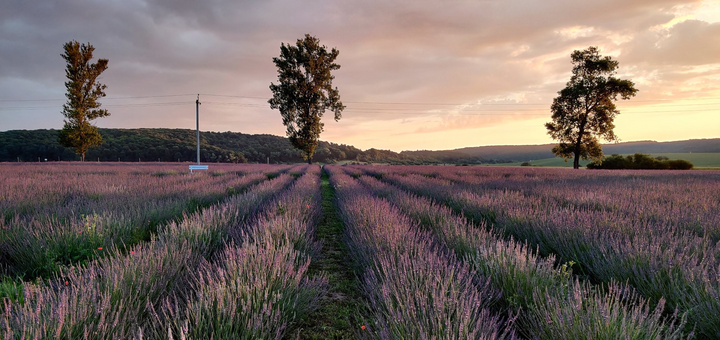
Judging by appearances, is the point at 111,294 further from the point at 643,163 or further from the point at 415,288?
the point at 643,163

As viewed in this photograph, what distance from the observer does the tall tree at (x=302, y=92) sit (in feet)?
96.3

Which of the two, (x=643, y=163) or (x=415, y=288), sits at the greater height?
(x=643, y=163)

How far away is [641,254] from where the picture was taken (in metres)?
2.40

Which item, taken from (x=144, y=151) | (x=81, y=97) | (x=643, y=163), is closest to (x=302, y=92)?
(x=81, y=97)

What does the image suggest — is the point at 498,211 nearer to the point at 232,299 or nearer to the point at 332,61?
the point at 232,299

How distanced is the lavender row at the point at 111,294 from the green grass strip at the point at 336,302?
1031mm

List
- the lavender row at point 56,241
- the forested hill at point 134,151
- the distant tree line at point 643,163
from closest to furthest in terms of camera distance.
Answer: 1. the lavender row at point 56,241
2. the distant tree line at point 643,163
3. the forested hill at point 134,151

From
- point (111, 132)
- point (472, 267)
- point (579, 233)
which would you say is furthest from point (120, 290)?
point (111, 132)

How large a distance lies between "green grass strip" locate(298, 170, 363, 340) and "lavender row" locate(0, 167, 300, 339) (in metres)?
1.03

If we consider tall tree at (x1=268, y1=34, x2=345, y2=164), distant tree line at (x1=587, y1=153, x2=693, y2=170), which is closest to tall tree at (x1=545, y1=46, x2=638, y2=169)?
distant tree line at (x1=587, y1=153, x2=693, y2=170)

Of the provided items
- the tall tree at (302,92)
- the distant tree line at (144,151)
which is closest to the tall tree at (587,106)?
the tall tree at (302,92)

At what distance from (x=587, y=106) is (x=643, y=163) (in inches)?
641

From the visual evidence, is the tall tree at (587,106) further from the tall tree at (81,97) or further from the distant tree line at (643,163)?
the tall tree at (81,97)

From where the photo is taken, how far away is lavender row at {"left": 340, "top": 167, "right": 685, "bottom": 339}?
1.38 metres
